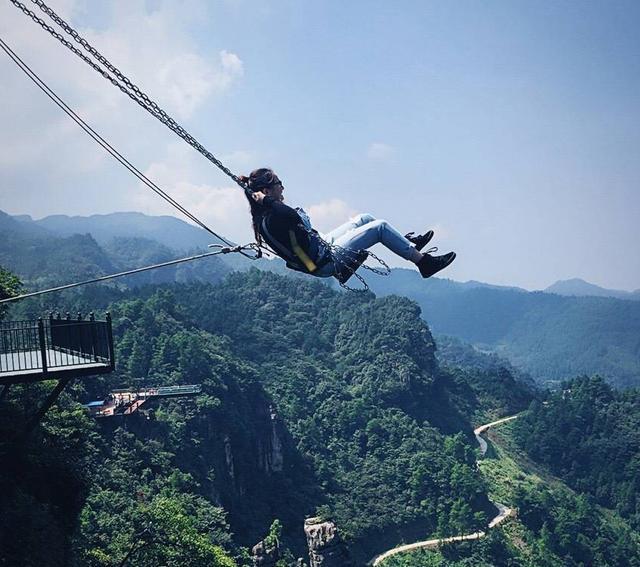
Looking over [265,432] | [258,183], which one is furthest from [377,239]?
[265,432]

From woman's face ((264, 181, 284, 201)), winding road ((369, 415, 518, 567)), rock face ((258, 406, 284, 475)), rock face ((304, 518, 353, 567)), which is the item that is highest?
woman's face ((264, 181, 284, 201))

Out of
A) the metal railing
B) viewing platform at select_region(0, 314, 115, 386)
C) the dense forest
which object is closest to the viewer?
viewing platform at select_region(0, 314, 115, 386)

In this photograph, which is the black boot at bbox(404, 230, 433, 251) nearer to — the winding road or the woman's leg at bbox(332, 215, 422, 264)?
the woman's leg at bbox(332, 215, 422, 264)

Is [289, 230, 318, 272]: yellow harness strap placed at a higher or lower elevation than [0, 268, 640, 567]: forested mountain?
higher

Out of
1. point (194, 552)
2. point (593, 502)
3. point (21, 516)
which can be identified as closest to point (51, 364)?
point (21, 516)

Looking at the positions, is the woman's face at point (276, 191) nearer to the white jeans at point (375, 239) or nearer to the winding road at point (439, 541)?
the white jeans at point (375, 239)

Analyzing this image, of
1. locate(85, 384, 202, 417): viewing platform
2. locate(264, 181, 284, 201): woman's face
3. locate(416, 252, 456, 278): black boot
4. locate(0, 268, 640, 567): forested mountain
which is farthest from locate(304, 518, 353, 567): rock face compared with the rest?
locate(264, 181, 284, 201): woman's face
